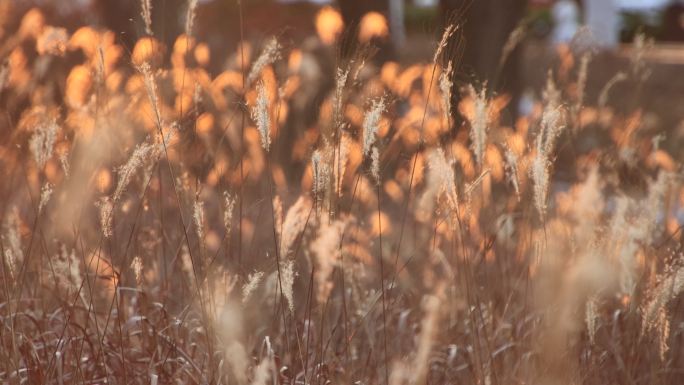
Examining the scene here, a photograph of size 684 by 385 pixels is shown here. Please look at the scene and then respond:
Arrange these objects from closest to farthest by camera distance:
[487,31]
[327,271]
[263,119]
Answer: [263,119], [327,271], [487,31]

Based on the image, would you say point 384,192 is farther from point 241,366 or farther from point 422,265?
point 241,366

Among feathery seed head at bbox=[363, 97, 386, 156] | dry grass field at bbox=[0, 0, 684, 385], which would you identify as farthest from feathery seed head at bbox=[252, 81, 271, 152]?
feathery seed head at bbox=[363, 97, 386, 156]

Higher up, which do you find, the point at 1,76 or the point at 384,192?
the point at 1,76

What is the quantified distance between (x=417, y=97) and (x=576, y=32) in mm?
2355

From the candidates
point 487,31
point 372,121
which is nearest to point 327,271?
point 372,121

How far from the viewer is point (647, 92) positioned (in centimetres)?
1025

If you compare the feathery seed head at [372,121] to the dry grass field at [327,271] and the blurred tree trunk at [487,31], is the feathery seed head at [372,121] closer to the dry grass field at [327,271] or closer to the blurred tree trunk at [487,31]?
the dry grass field at [327,271]

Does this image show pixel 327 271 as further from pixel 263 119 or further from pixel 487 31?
pixel 487 31

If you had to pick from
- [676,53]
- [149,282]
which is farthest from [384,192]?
[676,53]

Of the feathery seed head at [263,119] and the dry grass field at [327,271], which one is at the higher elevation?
the feathery seed head at [263,119]

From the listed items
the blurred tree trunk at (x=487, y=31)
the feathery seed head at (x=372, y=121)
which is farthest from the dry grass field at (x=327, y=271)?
the blurred tree trunk at (x=487, y=31)

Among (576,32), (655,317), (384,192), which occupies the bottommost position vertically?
(384,192)

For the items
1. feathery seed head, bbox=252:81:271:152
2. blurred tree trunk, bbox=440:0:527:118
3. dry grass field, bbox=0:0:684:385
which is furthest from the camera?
blurred tree trunk, bbox=440:0:527:118

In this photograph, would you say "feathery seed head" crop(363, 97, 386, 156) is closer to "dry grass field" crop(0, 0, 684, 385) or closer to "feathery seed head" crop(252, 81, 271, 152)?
"dry grass field" crop(0, 0, 684, 385)
